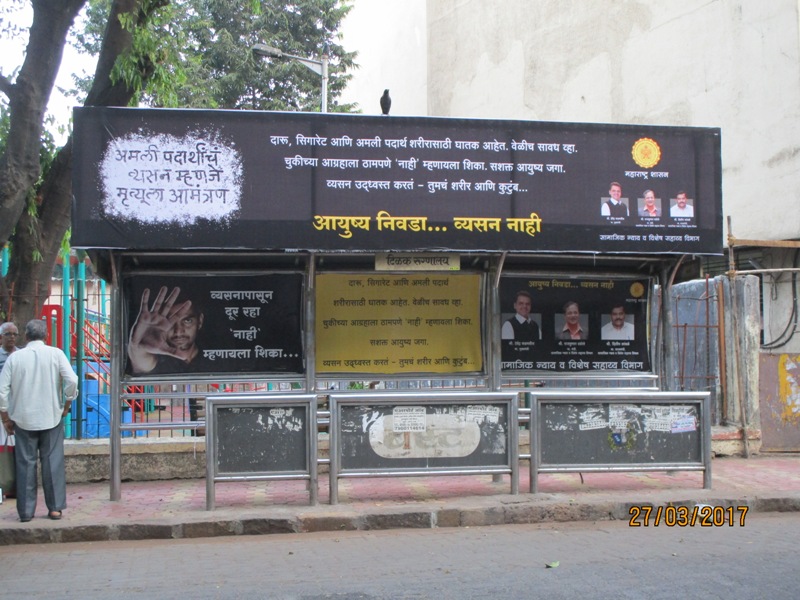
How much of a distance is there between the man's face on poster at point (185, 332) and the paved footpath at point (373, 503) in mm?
1474

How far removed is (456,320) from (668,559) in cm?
365

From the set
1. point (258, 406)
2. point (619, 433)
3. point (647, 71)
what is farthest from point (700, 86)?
point (258, 406)

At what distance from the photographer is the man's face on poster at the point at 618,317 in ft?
31.0

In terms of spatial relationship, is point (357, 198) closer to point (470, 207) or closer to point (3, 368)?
point (470, 207)

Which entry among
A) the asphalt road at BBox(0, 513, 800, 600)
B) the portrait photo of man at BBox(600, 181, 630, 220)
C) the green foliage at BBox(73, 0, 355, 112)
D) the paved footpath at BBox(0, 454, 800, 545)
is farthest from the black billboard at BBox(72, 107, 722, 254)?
the green foliage at BBox(73, 0, 355, 112)

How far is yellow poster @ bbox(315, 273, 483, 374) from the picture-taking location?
8.89m

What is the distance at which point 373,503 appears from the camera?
25.9 ft

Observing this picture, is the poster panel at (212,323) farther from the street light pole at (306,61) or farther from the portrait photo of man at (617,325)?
the street light pole at (306,61)

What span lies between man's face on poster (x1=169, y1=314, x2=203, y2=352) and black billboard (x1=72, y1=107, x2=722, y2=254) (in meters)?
1.20

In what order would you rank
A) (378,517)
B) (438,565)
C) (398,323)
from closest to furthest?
(438,565) → (378,517) → (398,323)

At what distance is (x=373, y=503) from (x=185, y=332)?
8.39ft

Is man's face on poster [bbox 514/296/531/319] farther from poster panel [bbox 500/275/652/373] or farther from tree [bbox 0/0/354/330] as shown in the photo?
tree [bbox 0/0/354/330]

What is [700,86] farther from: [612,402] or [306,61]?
[612,402]
